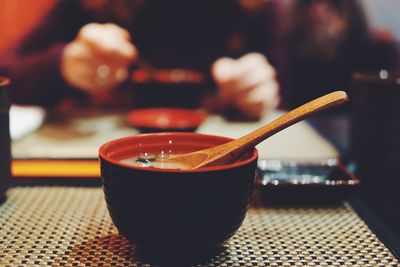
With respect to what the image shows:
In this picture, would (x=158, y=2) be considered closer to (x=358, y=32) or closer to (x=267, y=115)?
(x=267, y=115)

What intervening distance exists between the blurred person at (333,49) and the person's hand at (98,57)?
5.27 ft

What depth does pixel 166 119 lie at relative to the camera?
1242 mm

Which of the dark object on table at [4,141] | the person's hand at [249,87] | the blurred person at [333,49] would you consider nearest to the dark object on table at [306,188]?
the dark object on table at [4,141]

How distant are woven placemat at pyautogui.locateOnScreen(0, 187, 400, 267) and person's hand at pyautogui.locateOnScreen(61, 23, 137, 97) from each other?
68cm

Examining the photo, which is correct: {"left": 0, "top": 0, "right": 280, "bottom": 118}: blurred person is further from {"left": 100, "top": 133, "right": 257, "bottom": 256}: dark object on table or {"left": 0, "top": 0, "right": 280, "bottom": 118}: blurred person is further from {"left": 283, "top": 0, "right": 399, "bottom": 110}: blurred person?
{"left": 100, "top": 133, "right": 257, "bottom": 256}: dark object on table

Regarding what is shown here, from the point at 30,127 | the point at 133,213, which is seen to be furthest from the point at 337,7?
the point at 133,213

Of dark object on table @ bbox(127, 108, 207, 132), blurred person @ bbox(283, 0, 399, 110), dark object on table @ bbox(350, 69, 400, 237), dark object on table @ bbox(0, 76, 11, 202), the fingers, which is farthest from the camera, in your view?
blurred person @ bbox(283, 0, 399, 110)

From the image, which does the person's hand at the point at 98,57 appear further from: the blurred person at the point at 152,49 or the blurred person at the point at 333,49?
the blurred person at the point at 333,49

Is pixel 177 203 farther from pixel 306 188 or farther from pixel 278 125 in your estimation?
pixel 306 188

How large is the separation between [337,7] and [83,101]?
1.76m

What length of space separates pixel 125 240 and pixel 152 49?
1.74 metres

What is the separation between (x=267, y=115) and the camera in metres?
1.61

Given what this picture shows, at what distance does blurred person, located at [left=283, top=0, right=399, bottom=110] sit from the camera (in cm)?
292

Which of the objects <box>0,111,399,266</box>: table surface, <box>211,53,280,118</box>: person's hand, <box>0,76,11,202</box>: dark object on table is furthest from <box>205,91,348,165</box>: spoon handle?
<box>211,53,280,118</box>: person's hand
